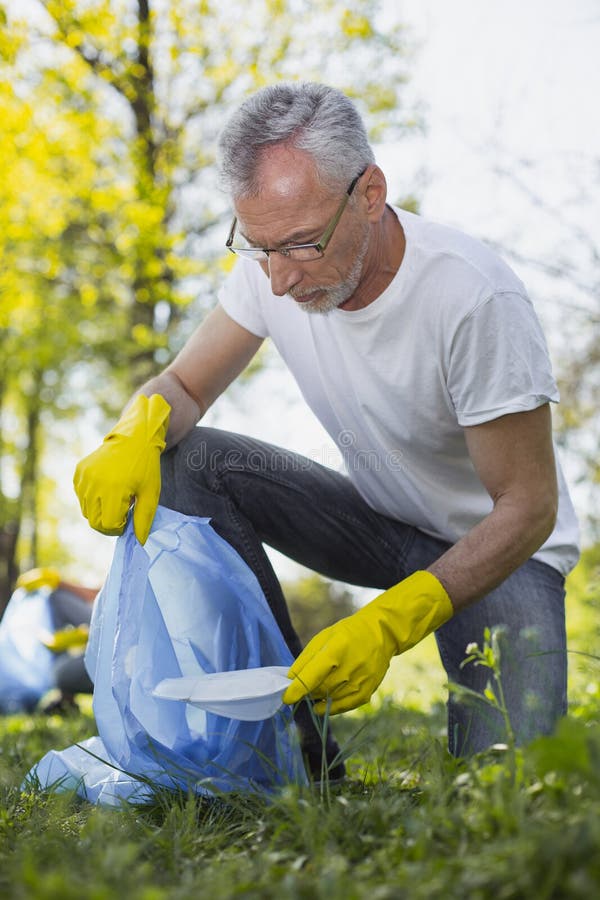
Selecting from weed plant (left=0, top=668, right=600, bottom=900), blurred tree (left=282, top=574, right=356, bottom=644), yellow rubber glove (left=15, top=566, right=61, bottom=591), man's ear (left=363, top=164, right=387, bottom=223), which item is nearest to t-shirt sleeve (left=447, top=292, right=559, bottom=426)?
man's ear (left=363, top=164, right=387, bottom=223)

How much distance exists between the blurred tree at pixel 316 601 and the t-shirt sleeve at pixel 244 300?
797cm

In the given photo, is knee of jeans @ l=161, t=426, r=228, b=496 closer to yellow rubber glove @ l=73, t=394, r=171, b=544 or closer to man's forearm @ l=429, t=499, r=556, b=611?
yellow rubber glove @ l=73, t=394, r=171, b=544

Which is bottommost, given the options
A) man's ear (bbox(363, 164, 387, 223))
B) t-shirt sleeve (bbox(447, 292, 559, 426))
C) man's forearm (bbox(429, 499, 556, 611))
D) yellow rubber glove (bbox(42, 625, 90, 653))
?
yellow rubber glove (bbox(42, 625, 90, 653))

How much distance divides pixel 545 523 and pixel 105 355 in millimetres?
7744

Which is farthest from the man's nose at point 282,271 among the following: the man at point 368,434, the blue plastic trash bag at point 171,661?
the blue plastic trash bag at point 171,661

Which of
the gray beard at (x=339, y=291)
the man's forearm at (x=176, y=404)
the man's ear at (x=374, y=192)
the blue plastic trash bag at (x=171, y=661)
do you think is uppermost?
the man's ear at (x=374, y=192)

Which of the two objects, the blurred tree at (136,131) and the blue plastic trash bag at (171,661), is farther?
the blurred tree at (136,131)

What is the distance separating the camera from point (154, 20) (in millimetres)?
6781

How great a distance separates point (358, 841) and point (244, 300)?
1569 mm

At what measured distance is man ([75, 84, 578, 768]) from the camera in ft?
5.95

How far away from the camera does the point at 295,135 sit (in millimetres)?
1945

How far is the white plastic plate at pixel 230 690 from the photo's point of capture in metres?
1.59

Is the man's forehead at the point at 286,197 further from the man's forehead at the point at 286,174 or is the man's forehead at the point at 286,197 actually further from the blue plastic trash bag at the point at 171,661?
the blue plastic trash bag at the point at 171,661

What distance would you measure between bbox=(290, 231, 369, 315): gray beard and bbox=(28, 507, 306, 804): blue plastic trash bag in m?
0.58
